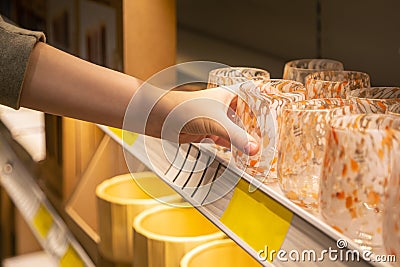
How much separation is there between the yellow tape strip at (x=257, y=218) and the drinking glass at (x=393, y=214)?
0.36ft

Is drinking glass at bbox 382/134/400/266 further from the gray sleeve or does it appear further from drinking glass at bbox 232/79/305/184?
the gray sleeve

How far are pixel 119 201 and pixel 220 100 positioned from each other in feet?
1.40

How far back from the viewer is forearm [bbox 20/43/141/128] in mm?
833

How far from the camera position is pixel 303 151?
70 centimetres

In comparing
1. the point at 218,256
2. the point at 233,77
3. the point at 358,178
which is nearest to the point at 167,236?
the point at 218,256

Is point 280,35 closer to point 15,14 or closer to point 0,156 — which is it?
point 0,156

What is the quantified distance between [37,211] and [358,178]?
3.89 feet

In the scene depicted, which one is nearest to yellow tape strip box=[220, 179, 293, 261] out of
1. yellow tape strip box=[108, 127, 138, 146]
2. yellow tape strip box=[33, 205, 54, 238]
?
yellow tape strip box=[108, 127, 138, 146]

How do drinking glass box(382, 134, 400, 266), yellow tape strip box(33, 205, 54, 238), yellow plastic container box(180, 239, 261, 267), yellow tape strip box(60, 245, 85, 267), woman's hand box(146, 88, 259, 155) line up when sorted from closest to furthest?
1. drinking glass box(382, 134, 400, 266)
2. woman's hand box(146, 88, 259, 155)
3. yellow plastic container box(180, 239, 261, 267)
4. yellow tape strip box(60, 245, 85, 267)
5. yellow tape strip box(33, 205, 54, 238)

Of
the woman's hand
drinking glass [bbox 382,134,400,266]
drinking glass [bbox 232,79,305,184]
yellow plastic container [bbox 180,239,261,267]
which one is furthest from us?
yellow plastic container [bbox 180,239,261,267]

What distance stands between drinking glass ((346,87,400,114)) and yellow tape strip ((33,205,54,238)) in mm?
981

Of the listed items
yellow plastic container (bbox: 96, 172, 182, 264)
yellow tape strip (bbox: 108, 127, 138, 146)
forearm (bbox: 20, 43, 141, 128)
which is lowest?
yellow plastic container (bbox: 96, 172, 182, 264)

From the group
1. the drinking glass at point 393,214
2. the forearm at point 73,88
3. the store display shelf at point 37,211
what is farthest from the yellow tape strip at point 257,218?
the store display shelf at point 37,211

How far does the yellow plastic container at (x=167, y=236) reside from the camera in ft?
3.36
